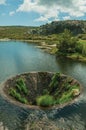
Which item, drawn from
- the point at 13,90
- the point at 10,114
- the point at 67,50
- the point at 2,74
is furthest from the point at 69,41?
the point at 10,114

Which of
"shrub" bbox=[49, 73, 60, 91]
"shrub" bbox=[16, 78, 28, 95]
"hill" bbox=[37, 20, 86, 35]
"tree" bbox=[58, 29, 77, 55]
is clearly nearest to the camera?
"shrub" bbox=[16, 78, 28, 95]

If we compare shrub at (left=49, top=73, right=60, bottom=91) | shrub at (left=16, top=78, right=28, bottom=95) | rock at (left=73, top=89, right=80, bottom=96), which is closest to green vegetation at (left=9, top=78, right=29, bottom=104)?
shrub at (left=16, top=78, right=28, bottom=95)

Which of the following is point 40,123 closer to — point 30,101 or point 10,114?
point 10,114

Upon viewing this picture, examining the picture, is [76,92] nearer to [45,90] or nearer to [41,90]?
[45,90]

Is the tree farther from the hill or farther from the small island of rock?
the hill

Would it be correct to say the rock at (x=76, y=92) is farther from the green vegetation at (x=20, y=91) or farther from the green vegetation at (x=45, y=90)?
the green vegetation at (x=20, y=91)

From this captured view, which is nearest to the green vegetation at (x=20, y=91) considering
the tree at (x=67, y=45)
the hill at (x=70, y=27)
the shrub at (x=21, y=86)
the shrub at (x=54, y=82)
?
the shrub at (x=21, y=86)

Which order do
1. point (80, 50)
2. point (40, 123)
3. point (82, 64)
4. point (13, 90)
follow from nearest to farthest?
point (40, 123) → point (13, 90) → point (82, 64) → point (80, 50)

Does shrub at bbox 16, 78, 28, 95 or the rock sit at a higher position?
shrub at bbox 16, 78, 28, 95

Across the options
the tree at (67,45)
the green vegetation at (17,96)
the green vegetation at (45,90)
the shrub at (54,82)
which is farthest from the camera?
the tree at (67,45)

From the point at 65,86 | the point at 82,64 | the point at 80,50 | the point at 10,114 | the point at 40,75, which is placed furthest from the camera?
the point at 80,50

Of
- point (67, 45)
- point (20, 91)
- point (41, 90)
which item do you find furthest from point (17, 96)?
point (67, 45)
